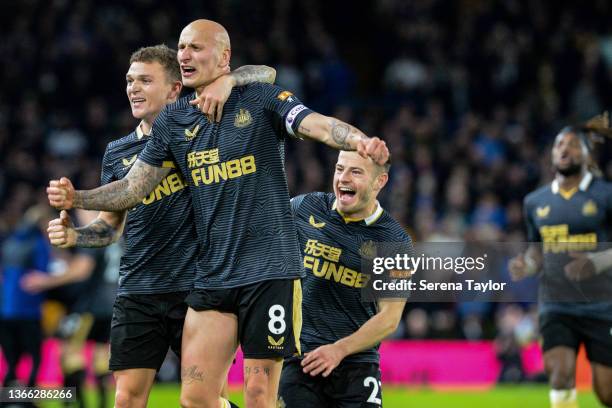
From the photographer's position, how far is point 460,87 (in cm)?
1838

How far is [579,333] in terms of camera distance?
8.59m

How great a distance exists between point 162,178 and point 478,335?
29.5ft

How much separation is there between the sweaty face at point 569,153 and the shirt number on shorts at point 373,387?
3169 millimetres

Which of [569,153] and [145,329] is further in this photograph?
[569,153]

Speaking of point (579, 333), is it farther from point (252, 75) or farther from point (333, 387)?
point (252, 75)

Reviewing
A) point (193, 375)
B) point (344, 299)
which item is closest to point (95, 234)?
point (193, 375)

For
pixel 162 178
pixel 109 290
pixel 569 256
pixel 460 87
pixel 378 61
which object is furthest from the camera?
pixel 378 61

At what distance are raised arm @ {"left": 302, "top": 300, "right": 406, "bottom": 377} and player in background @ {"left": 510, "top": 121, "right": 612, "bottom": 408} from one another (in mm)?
2056

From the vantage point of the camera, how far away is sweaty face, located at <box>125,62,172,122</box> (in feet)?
21.7

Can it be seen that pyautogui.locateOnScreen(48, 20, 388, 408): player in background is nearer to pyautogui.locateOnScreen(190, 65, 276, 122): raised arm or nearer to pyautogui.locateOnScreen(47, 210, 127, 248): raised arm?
pyautogui.locateOnScreen(190, 65, 276, 122): raised arm

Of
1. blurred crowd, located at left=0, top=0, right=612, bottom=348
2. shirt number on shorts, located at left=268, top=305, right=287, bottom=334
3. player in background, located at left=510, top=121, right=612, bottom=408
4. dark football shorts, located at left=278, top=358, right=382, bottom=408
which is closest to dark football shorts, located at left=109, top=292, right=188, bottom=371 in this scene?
dark football shorts, located at left=278, top=358, right=382, bottom=408

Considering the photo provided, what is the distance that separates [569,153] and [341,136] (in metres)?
4.08

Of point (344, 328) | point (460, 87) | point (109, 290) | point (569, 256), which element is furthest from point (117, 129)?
point (344, 328)

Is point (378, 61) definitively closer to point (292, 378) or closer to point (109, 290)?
point (109, 290)
